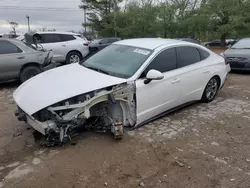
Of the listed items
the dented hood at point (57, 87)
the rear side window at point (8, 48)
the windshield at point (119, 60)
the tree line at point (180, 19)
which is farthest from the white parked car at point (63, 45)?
the tree line at point (180, 19)

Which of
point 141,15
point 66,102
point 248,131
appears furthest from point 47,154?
point 141,15

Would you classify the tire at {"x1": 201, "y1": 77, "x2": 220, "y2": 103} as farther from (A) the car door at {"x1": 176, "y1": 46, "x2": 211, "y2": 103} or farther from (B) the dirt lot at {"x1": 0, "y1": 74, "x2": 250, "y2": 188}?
(B) the dirt lot at {"x1": 0, "y1": 74, "x2": 250, "y2": 188}

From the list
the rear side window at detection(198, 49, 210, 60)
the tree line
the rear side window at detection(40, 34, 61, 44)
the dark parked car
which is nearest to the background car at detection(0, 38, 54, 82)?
the rear side window at detection(40, 34, 61, 44)

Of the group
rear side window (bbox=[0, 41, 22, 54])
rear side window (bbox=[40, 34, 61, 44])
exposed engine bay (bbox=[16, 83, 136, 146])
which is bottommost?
exposed engine bay (bbox=[16, 83, 136, 146])

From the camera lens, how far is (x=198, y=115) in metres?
5.27

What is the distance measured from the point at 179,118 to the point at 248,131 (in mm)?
1245

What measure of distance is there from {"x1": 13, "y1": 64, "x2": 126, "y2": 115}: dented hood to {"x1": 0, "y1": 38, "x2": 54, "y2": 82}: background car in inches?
128

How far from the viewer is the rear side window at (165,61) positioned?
4562 mm

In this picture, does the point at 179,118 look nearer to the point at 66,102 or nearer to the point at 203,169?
the point at 203,169

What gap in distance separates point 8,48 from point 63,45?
10.8 feet

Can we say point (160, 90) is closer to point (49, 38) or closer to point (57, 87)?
point (57, 87)

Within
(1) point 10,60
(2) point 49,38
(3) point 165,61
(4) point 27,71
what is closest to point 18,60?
(1) point 10,60

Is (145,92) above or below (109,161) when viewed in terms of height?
above

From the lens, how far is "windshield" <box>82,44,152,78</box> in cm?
432
